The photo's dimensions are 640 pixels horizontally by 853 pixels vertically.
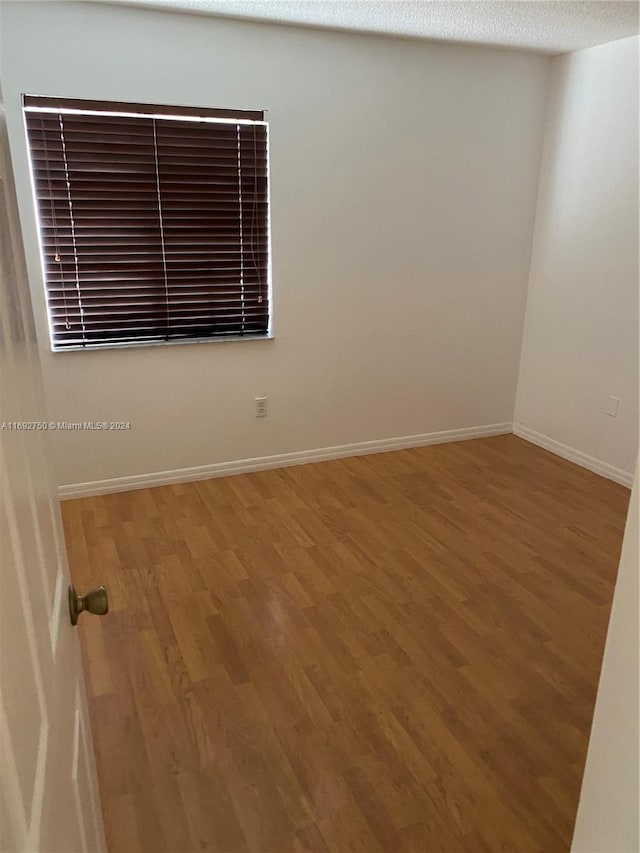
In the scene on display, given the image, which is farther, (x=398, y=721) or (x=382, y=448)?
(x=382, y=448)

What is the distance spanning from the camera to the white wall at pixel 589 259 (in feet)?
11.4

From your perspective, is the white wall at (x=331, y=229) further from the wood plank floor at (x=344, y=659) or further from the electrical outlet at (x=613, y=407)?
the electrical outlet at (x=613, y=407)

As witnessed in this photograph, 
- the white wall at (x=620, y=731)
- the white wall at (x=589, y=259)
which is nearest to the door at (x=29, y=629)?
the white wall at (x=620, y=731)

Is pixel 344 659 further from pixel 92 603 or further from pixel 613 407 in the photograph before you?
pixel 613 407

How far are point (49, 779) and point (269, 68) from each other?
3395 mm

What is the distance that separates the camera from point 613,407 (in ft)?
12.3

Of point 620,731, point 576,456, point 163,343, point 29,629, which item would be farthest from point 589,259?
point 29,629

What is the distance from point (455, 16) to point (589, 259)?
158cm

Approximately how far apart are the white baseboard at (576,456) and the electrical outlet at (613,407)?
1.02 ft

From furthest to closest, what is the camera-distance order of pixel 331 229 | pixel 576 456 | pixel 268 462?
pixel 576 456 < pixel 268 462 < pixel 331 229

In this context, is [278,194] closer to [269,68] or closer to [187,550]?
[269,68]

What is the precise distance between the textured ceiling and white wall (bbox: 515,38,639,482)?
0.32 metres

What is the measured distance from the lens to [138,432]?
350 cm

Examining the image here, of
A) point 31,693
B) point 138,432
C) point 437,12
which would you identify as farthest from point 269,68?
point 31,693
